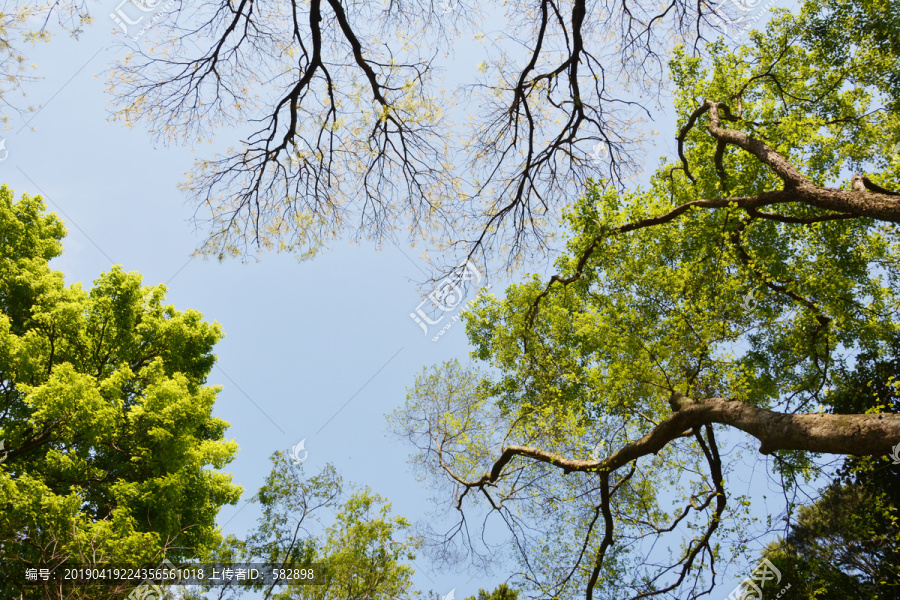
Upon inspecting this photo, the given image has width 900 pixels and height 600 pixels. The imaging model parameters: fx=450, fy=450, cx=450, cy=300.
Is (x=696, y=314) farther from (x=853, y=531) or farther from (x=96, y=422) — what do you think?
(x=96, y=422)

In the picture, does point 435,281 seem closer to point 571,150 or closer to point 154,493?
point 571,150

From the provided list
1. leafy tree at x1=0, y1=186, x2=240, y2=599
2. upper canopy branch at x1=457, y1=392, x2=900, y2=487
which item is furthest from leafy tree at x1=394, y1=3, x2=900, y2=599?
leafy tree at x1=0, y1=186, x2=240, y2=599

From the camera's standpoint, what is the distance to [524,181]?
7488mm

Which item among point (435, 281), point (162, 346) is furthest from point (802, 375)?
point (162, 346)

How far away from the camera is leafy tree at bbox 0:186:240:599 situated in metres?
6.99

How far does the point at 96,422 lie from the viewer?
7.64 m

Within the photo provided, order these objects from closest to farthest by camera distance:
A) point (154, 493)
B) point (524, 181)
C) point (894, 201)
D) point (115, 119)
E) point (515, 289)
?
point (894, 201) → point (115, 119) → point (524, 181) → point (154, 493) → point (515, 289)

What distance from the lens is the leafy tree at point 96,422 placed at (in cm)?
699

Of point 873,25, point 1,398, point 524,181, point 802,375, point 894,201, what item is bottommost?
point 1,398

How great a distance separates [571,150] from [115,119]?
664 cm

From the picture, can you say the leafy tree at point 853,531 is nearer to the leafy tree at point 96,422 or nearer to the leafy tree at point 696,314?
the leafy tree at point 696,314
